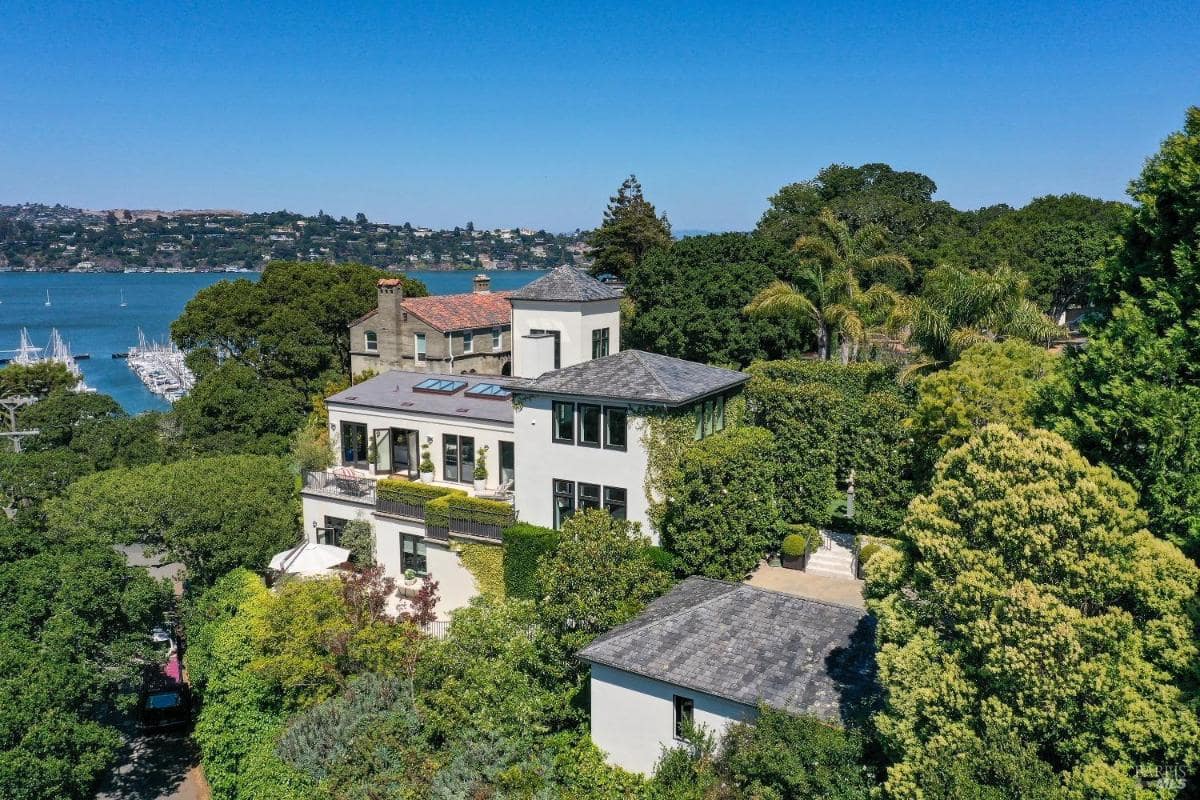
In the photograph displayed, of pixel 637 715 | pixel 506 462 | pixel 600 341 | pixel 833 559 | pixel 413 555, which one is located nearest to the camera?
pixel 637 715

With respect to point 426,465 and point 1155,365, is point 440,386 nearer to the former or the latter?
point 426,465

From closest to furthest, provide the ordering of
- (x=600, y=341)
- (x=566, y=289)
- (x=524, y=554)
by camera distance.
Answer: (x=524, y=554)
(x=566, y=289)
(x=600, y=341)

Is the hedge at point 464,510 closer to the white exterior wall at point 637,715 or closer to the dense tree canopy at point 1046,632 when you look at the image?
the white exterior wall at point 637,715

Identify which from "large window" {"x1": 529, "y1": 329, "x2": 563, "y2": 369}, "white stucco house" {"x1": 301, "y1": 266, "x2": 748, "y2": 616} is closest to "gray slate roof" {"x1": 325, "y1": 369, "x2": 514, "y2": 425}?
"white stucco house" {"x1": 301, "y1": 266, "x2": 748, "y2": 616}

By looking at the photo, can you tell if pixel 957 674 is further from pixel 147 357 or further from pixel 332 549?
pixel 147 357

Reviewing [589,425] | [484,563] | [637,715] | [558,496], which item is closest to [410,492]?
[484,563]

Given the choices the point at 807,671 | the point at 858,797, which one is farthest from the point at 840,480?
the point at 858,797
